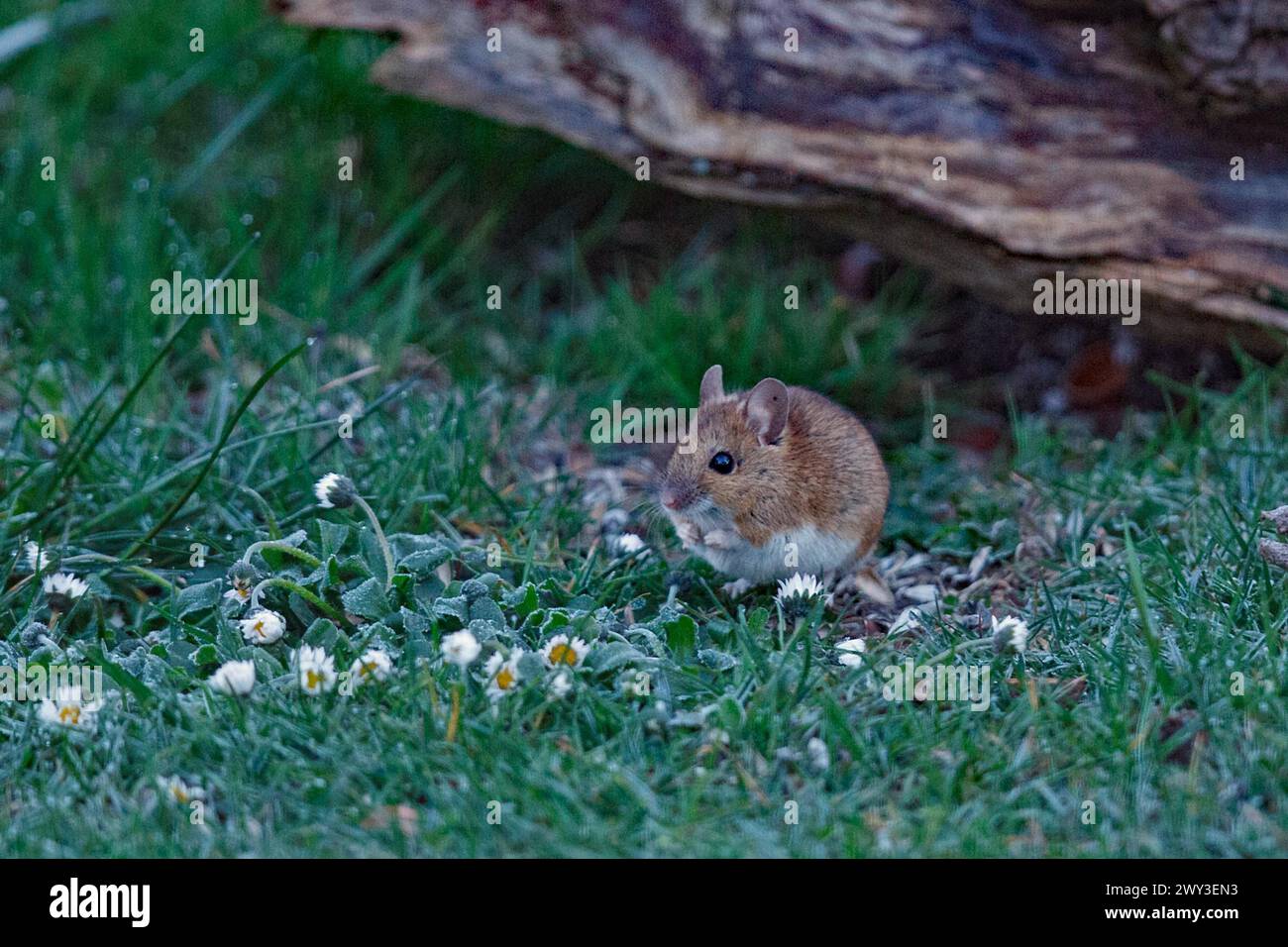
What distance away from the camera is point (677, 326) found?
561cm

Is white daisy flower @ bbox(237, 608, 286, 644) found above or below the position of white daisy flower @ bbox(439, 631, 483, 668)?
above

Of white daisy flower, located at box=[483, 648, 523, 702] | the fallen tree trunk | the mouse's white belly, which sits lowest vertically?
white daisy flower, located at box=[483, 648, 523, 702]

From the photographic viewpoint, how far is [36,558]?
150 inches

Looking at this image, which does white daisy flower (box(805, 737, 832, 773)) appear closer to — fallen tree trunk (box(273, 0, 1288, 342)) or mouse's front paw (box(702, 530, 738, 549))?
mouse's front paw (box(702, 530, 738, 549))

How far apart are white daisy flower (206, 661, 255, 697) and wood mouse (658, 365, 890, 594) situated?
1307mm

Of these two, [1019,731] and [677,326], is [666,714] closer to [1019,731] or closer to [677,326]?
[1019,731]

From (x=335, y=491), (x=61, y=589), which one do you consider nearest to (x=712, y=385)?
(x=335, y=491)

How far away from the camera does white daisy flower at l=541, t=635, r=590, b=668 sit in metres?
3.42

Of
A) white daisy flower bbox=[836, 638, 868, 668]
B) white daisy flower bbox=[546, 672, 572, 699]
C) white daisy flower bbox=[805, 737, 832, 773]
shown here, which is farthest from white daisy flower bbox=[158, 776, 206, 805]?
white daisy flower bbox=[836, 638, 868, 668]

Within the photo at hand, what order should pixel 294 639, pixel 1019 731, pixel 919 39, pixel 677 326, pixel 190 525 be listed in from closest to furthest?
pixel 1019 731 → pixel 294 639 → pixel 190 525 → pixel 919 39 → pixel 677 326

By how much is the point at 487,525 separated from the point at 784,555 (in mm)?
1004

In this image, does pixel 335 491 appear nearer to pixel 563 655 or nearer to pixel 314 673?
pixel 314 673
